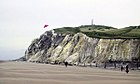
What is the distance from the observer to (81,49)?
106812 mm

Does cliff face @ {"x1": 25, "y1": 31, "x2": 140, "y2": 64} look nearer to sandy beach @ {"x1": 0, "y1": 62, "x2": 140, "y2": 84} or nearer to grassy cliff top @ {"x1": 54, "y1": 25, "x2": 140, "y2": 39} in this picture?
grassy cliff top @ {"x1": 54, "y1": 25, "x2": 140, "y2": 39}

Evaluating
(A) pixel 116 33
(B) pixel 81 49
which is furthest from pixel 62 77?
(A) pixel 116 33

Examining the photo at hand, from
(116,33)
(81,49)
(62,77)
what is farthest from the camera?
(116,33)

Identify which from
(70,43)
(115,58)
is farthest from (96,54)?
(70,43)

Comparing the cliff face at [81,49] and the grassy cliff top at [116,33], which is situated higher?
the grassy cliff top at [116,33]

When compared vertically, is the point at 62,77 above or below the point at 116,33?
below

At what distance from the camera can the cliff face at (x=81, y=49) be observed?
298 ft

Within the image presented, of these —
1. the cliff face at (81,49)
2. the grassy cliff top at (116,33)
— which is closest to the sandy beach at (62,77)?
the cliff face at (81,49)

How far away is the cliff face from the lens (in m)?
90.9

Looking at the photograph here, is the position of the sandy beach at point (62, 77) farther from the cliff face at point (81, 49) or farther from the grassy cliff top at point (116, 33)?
the grassy cliff top at point (116, 33)

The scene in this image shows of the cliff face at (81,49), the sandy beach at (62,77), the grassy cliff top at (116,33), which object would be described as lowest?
the sandy beach at (62,77)

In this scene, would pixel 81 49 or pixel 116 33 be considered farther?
pixel 116 33

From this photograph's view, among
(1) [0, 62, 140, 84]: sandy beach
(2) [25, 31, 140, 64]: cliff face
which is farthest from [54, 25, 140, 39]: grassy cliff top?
(1) [0, 62, 140, 84]: sandy beach

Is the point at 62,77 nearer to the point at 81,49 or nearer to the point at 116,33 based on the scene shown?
the point at 81,49
